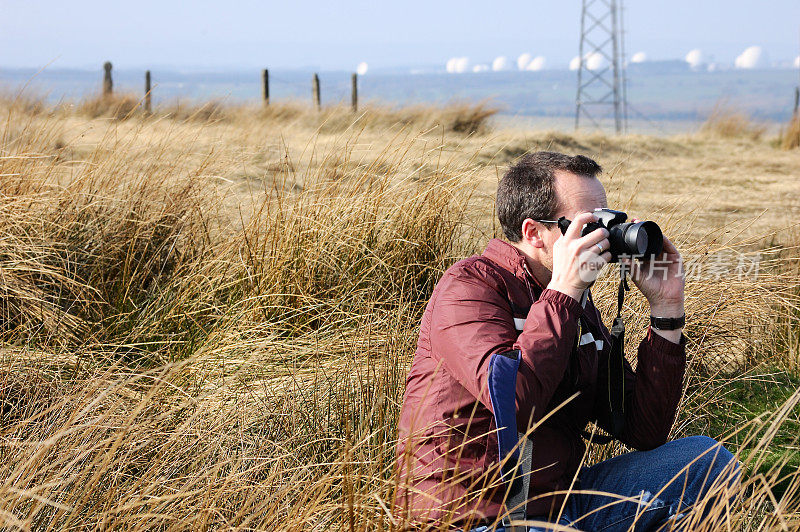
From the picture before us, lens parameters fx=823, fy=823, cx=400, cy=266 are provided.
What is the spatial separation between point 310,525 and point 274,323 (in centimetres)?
164

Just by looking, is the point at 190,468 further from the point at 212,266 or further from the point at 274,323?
the point at 212,266

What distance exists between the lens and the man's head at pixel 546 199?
2039mm

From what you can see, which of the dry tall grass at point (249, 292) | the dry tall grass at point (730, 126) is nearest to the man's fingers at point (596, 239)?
the dry tall grass at point (249, 292)

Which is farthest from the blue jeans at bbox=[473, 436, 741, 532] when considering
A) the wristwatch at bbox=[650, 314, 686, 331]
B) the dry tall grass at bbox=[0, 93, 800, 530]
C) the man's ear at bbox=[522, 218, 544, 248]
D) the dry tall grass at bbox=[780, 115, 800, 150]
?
the dry tall grass at bbox=[780, 115, 800, 150]

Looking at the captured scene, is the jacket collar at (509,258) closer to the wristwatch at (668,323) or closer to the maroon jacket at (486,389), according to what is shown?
the maroon jacket at (486,389)

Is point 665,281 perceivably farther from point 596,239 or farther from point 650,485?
point 650,485

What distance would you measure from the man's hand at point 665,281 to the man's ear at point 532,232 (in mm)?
226

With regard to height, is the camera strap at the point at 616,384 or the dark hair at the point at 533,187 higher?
the dark hair at the point at 533,187

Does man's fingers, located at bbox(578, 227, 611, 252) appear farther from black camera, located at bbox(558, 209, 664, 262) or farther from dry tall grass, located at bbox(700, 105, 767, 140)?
dry tall grass, located at bbox(700, 105, 767, 140)

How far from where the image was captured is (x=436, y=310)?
1.96 m

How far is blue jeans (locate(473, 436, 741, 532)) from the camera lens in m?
2.02

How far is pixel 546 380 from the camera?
1.78 meters

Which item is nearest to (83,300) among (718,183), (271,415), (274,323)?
(274,323)

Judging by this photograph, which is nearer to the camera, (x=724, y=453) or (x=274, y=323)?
(x=724, y=453)
